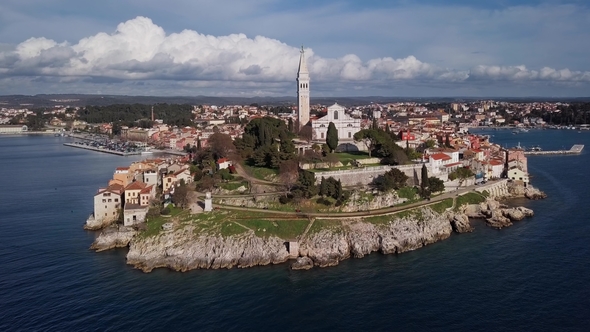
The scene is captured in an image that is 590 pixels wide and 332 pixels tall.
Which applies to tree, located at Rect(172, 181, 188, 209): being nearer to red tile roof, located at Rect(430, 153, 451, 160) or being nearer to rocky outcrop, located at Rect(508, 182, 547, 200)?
red tile roof, located at Rect(430, 153, 451, 160)

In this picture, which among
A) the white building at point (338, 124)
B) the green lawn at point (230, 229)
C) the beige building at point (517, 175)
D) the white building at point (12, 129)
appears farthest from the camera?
the white building at point (12, 129)

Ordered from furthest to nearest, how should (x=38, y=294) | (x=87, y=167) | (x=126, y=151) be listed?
(x=126, y=151) < (x=87, y=167) < (x=38, y=294)

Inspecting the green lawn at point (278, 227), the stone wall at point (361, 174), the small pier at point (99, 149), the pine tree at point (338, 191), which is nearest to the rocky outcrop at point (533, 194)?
the stone wall at point (361, 174)

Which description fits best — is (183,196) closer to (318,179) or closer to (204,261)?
(204,261)

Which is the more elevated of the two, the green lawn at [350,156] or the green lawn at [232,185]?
the green lawn at [350,156]

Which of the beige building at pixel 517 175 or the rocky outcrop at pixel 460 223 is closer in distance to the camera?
the rocky outcrop at pixel 460 223

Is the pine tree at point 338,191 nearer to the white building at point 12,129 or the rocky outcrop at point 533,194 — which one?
the rocky outcrop at point 533,194

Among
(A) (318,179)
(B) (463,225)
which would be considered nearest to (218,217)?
(A) (318,179)
